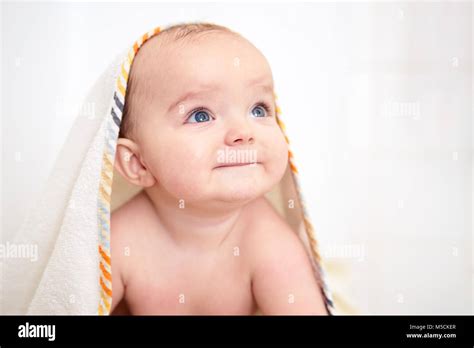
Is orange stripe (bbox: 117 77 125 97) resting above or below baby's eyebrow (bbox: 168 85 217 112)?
above

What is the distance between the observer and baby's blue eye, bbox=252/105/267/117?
3.62ft

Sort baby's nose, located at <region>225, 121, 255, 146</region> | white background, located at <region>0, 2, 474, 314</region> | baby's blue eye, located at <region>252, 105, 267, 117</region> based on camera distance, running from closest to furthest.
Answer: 1. baby's nose, located at <region>225, 121, 255, 146</region>
2. baby's blue eye, located at <region>252, 105, 267, 117</region>
3. white background, located at <region>0, 2, 474, 314</region>

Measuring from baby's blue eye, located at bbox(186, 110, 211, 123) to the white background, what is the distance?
0.49 metres

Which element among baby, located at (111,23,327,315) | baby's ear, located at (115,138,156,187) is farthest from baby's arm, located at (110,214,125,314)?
baby's ear, located at (115,138,156,187)

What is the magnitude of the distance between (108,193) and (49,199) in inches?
6.6

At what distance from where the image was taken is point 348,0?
1542 millimetres

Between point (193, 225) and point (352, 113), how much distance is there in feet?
2.57

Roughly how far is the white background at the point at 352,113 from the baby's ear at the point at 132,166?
0.48 meters

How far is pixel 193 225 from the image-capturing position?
3.80 ft

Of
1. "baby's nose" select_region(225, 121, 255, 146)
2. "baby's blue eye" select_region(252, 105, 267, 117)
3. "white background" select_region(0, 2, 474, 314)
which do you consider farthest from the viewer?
"white background" select_region(0, 2, 474, 314)

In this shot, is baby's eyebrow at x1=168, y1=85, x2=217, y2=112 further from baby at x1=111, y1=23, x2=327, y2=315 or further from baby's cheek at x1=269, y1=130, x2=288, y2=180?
baby's cheek at x1=269, y1=130, x2=288, y2=180

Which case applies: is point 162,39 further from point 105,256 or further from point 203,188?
point 105,256
